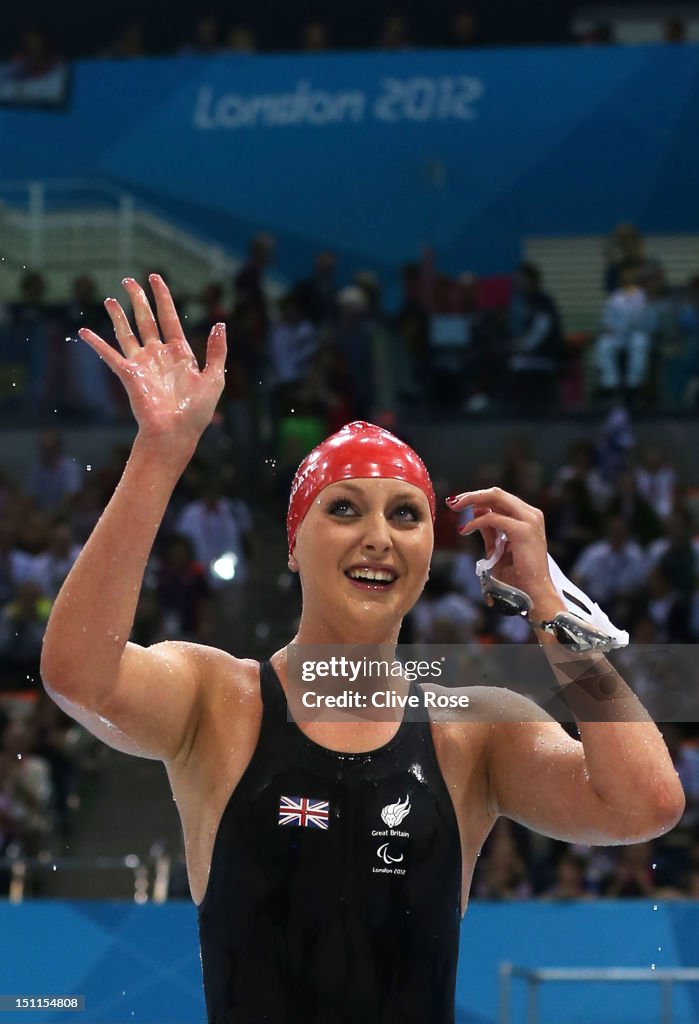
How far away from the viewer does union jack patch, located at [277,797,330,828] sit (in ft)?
12.0

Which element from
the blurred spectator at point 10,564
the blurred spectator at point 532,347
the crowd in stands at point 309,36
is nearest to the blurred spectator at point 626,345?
the blurred spectator at point 532,347

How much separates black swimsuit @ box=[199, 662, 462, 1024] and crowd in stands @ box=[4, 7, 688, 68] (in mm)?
15481

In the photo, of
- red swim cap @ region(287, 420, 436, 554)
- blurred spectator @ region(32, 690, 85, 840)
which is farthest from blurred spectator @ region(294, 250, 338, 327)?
red swim cap @ region(287, 420, 436, 554)

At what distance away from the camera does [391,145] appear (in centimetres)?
1806

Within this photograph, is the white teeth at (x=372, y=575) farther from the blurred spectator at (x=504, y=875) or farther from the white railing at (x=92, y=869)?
the blurred spectator at (x=504, y=875)

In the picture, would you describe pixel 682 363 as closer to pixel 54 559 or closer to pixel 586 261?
pixel 54 559

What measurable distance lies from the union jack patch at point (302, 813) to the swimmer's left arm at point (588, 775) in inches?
18.5

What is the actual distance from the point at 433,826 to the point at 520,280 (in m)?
11.1

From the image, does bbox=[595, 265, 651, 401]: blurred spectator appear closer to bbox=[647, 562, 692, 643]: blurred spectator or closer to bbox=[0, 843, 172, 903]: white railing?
bbox=[647, 562, 692, 643]: blurred spectator

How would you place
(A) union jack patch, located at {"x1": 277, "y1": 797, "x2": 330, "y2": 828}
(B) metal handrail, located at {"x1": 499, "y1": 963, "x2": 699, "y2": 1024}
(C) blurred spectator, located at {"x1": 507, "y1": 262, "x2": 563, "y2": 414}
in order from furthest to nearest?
1. (B) metal handrail, located at {"x1": 499, "y1": 963, "x2": 699, "y2": 1024}
2. (C) blurred spectator, located at {"x1": 507, "y1": 262, "x2": 563, "y2": 414}
3. (A) union jack patch, located at {"x1": 277, "y1": 797, "x2": 330, "y2": 828}

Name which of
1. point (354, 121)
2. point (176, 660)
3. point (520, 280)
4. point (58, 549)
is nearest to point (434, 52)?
point (354, 121)

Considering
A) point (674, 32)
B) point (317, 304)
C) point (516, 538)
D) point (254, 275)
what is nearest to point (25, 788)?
point (317, 304)

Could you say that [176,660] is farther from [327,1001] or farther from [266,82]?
[266,82]

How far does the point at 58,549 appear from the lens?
515 centimetres
